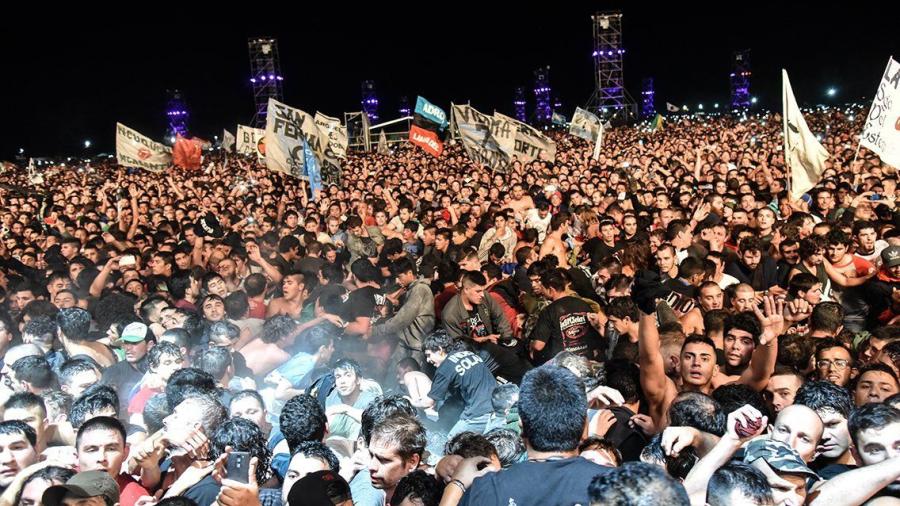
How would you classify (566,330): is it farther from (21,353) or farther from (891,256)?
(21,353)

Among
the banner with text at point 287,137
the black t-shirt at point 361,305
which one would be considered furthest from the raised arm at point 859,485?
the banner with text at point 287,137

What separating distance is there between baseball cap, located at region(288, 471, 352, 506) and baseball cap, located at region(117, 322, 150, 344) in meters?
3.53

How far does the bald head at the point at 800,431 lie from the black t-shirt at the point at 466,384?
2.31 metres

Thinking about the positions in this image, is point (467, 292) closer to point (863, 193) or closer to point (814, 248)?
point (814, 248)

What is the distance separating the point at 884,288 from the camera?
21.7 feet

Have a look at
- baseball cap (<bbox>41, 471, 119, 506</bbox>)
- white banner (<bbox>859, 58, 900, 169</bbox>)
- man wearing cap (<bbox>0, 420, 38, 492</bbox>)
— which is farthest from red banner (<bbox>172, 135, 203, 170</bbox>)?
baseball cap (<bbox>41, 471, 119, 506</bbox>)

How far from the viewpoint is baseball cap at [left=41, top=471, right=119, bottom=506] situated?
3.30 meters

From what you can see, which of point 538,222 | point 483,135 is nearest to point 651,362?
point 538,222

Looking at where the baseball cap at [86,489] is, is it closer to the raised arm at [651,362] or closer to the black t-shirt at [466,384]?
the black t-shirt at [466,384]

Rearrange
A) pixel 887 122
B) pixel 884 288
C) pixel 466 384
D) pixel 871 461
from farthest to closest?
1. pixel 887 122
2. pixel 884 288
3. pixel 466 384
4. pixel 871 461

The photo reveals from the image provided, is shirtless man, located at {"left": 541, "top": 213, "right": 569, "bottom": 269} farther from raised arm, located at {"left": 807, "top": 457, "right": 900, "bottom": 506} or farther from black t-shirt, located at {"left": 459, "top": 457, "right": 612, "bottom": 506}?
black t-shirt, located at {"left": 459, "top": 457, "right": 612, "bottom": 506}

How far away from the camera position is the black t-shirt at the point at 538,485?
2648 millimetres

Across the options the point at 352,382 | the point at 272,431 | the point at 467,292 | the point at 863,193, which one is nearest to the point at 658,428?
the point at 352,382

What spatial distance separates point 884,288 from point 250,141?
20.2 metres
